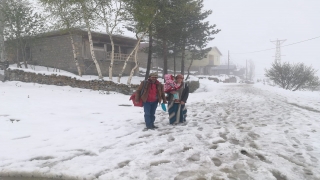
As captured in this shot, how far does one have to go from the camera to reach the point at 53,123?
6.21 meters

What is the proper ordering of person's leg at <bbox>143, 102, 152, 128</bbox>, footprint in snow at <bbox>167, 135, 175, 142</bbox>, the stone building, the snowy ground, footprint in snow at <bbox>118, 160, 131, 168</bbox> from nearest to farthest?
the snowy ground, footprint in snow at <bbox>118, 160, 131, 168</bbox>, footprint in snow at <bbox>167, 135, 175, 142</bbox>, person's leg at <bbox>143, 102, 152, 128</bbox>, the stone building

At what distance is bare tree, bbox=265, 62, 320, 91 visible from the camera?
30.1 m

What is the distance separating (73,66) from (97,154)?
69.3ft

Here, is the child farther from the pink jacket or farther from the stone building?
the stone building

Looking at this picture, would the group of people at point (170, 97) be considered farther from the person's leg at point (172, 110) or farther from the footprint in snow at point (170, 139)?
the footprint in snow at point (170, 139)

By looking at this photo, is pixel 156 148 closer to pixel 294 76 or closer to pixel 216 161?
pixel 216 161

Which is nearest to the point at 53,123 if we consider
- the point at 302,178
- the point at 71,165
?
the point at 71,165

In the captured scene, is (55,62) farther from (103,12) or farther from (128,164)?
(128,164)

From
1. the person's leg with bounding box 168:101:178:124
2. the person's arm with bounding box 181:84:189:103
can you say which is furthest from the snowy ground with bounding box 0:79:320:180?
the person's arm with bounding box 181:84:189:103

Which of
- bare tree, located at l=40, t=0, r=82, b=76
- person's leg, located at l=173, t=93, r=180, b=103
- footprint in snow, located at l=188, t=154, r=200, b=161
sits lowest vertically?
footprint in snow, located at l=188, t=154, r=200, b=161

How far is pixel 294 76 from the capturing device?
1202 inches

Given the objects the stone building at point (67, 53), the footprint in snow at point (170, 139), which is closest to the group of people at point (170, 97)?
the footprint in snow at point (170, 139)

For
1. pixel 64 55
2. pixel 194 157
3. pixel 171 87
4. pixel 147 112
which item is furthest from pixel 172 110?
pixel 64 55

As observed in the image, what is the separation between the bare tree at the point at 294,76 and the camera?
98.9ft
